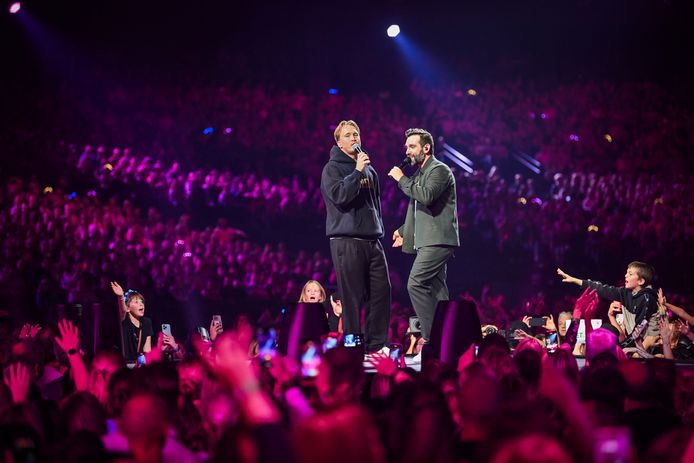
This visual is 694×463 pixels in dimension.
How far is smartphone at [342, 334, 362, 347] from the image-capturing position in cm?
559

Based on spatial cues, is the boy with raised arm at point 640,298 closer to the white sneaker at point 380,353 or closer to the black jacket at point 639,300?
the black jacket at point 639,300

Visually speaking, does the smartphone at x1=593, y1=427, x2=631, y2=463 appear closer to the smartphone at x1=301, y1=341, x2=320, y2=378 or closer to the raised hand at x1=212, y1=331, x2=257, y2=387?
the raised hand at x1=212, y1=331, x2=257, y2=387

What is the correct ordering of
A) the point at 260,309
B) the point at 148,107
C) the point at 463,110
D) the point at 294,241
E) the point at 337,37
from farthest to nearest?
1. the point at 337,37
2. the point at 463,110
3. the point at 148,107
4. the point at 294,241
5. the point at 260,309

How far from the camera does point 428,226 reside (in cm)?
607

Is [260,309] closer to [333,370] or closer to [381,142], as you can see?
[381,142]

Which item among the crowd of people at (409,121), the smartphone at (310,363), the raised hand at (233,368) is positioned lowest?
the smartphone at (310,363)

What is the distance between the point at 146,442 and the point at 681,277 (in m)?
11.1

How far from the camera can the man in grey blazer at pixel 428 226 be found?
5965 millimetres

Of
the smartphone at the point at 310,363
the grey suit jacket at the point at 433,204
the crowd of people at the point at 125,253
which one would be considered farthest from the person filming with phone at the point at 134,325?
the crowd of people at the point at 125,253

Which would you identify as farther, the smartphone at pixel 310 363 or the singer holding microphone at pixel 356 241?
the singer holding microphone at pixel 356 241

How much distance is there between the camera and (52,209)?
1248 centimetres

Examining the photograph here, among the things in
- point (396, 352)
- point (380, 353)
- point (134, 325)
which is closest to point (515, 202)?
point (134, 325)

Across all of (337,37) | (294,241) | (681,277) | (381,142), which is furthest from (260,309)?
(337,37)

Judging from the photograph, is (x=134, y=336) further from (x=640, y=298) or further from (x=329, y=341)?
(x=640, y=298)
